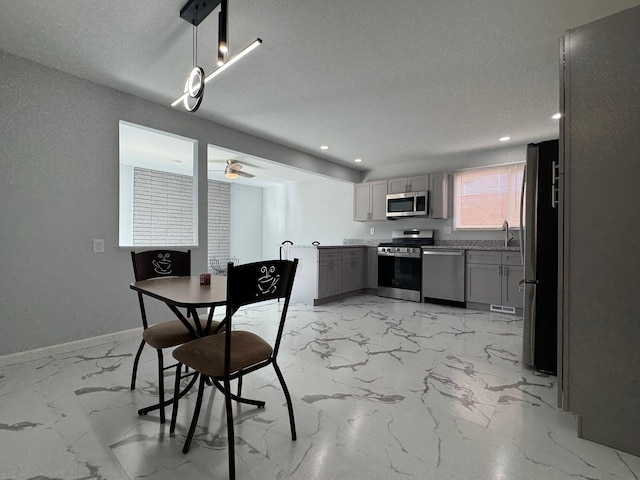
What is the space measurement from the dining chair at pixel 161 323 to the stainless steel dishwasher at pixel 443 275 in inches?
147

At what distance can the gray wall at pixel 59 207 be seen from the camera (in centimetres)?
251

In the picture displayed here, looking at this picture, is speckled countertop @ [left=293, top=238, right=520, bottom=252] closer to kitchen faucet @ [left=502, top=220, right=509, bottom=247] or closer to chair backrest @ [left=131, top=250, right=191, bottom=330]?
kitchen faucet @ [left=502, top=220, right=509, bottom=247]

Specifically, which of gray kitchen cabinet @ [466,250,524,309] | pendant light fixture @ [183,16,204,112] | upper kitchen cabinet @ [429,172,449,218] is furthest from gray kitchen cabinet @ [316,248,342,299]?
pendant light fixture @ [183,16,204,112]

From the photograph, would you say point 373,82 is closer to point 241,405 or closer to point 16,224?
point 241,405

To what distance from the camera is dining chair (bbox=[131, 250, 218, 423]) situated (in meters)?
1.76

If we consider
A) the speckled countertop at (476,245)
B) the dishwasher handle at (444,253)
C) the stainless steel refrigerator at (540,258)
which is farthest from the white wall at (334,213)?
the stainless steel refrigerator at (540,258)

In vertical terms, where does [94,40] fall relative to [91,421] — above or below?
above

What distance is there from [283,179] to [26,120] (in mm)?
4942

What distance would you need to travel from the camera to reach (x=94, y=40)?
2283 millimetres

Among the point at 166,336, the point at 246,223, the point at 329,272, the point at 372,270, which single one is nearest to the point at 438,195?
the point at 372,270

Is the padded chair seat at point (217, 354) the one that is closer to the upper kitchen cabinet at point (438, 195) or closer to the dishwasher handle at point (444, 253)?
the dishwasher handle at point (444, 253)

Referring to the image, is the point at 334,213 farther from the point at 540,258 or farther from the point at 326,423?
the point at 326,423

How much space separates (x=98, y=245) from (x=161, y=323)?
139cm

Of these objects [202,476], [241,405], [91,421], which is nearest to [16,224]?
[91,421]
